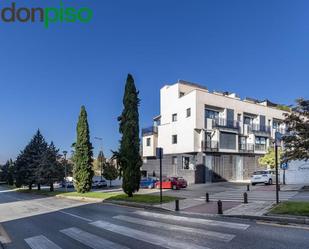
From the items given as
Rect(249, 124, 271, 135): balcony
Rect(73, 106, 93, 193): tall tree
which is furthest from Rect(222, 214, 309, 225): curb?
Rect(249, 124, 271, 135): balcony

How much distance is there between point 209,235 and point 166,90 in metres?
42.2

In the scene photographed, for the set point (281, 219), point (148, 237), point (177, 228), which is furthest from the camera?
point (281, 219)

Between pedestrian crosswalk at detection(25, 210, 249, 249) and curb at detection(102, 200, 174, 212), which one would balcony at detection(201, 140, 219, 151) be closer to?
curb at detection(102, 200, 174, 212)

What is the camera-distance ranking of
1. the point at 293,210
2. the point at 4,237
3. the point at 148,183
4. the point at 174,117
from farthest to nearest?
the point at 174,117, the point at 148,183, the point at 293,210, the point at 4,237

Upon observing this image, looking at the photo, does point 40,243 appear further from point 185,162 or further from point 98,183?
point 98,183

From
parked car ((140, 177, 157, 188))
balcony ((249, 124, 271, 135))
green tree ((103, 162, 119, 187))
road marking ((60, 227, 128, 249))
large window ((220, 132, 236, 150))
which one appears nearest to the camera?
road marking ((60, 227, 128, 249))

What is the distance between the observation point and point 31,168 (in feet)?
164

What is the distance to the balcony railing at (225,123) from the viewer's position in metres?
47.0

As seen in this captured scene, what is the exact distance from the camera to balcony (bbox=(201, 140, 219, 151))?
4478 cm

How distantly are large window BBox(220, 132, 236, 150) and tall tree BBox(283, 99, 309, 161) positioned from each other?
3398 centimetres

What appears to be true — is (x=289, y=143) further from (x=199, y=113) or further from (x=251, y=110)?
(x=251, y=110)

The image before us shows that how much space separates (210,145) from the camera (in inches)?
1795

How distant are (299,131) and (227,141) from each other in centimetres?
3537

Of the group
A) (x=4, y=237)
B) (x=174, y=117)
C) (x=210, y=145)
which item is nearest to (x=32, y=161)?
(x=174, y=117)
